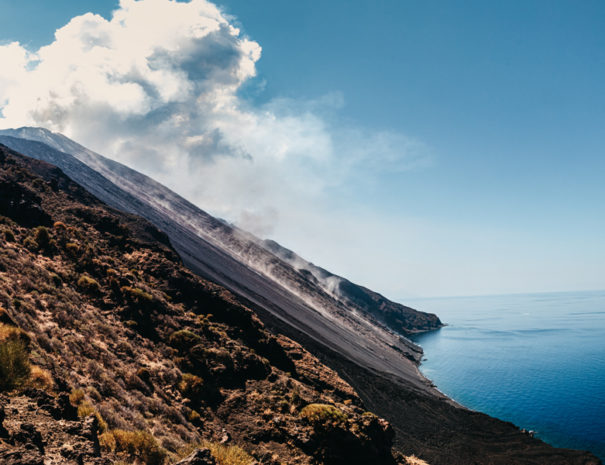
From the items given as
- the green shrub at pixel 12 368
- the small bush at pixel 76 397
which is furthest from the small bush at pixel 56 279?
the green shrub at pixel 12 368

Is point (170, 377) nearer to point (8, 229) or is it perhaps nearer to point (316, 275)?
point (8, 229)

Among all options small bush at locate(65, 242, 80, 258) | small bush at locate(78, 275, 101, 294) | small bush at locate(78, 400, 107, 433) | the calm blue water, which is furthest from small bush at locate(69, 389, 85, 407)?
the calm blue water

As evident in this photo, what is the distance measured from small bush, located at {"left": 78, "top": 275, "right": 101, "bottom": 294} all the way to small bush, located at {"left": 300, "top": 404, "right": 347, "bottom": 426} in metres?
15.9

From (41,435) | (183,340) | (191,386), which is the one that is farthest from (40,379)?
(183,340)

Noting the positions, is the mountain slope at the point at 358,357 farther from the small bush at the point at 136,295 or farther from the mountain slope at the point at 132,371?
the small bush at the point at 136,295

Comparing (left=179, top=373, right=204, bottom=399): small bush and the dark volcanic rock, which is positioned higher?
the dark volcanic rock

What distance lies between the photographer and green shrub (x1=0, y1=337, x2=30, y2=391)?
24.6 ft

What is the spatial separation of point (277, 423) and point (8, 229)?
22.5 meters

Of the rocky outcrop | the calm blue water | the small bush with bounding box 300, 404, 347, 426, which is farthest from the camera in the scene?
the calm blue water

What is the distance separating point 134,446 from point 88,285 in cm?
1624

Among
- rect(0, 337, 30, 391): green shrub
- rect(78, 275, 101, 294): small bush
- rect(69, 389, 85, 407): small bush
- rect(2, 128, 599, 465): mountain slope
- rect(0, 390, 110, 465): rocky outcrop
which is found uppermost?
rect(0, 390, 110, 465): rocky outcrop

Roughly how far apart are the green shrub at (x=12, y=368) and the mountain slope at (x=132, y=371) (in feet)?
0.11

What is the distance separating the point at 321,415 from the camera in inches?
635

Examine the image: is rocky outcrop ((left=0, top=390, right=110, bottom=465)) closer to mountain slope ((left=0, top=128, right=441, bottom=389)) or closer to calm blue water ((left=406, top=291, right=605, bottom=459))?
mountain slope ((left=0, top=128, right=441, bottom=389))
